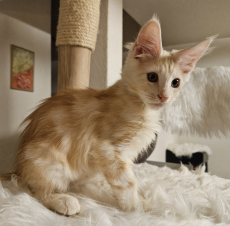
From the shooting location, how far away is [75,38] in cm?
98

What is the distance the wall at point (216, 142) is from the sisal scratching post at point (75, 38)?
5.18ft

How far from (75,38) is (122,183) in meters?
0.71

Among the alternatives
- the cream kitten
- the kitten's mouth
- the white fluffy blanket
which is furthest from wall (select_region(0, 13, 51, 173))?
the white fluffy blanket

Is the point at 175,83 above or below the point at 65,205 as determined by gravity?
above

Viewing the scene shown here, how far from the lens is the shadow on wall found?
125cm

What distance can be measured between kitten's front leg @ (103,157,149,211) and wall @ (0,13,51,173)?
0.72m

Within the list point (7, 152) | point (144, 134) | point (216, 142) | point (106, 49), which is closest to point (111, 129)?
point (144, 134)

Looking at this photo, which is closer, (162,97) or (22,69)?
(162,97)

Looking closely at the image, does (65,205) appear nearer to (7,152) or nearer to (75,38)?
(75,38)

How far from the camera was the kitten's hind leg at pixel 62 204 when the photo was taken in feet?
1.82

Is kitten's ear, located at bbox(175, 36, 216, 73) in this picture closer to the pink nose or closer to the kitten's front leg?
the pink nose

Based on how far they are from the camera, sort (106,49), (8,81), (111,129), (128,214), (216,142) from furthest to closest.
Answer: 1. (216,142)
2. (106,49)
3. (8,81)
4. (111,129)
5. (128,214)

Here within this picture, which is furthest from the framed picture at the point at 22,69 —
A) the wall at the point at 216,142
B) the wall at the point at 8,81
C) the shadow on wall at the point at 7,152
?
the wall at the point at 216,142

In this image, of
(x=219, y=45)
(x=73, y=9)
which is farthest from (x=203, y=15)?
(x=73, y=9)
